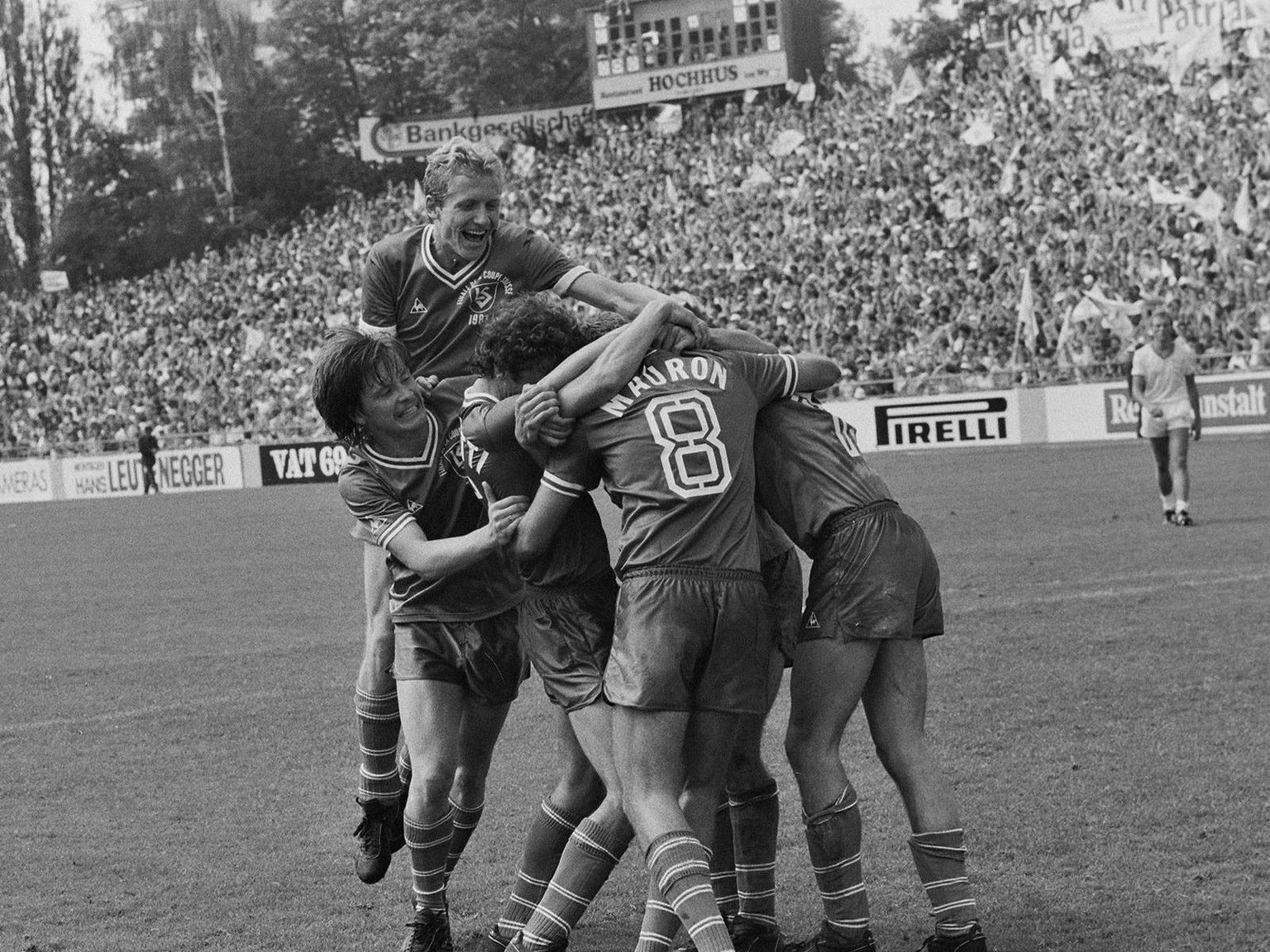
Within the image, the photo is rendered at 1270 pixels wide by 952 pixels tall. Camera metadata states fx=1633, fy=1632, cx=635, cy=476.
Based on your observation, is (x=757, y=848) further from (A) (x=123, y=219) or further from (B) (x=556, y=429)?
(A) (x=123, y=219)

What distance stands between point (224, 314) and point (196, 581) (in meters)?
32.4

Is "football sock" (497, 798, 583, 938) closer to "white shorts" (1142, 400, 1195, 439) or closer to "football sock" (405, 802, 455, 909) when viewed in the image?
"football sock" (405, 802, 455, 909)

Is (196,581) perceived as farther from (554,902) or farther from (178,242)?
(178,242)

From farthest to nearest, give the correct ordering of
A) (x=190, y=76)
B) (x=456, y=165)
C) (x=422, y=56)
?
(x=190, y=76), (x=422, y=56), (x=456, y=165)

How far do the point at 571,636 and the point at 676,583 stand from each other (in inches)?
19.1

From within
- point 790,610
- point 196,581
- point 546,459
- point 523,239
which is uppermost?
point 523,239

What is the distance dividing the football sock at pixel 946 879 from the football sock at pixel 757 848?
543mm

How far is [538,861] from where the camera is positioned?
516 cm

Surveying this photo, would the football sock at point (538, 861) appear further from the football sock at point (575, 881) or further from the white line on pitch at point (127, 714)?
the white line on pitch at point (127, 714)

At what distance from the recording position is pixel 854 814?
4953 mm

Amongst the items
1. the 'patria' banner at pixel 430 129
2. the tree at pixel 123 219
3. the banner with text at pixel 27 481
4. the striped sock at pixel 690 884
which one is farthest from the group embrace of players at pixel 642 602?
the tree at pixel 123 219

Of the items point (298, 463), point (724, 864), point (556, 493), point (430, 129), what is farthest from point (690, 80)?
point (556, 493)

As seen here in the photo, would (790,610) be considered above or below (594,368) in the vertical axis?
below

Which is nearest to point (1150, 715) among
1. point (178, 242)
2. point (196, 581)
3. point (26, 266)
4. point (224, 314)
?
point (196, 581)
